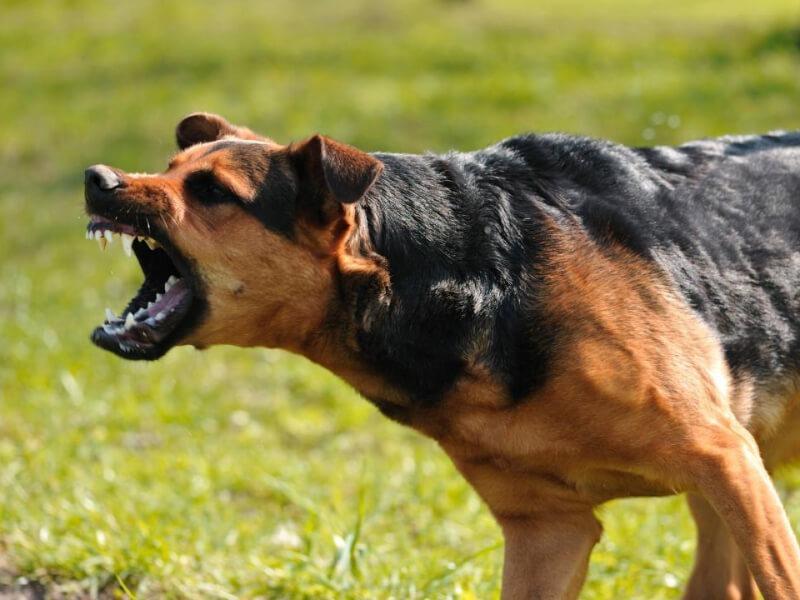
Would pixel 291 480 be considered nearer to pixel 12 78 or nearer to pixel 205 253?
pixel 205 253

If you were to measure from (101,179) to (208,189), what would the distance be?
388mm

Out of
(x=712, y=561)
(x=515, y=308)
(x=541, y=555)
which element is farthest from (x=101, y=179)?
(x=712, y=561)

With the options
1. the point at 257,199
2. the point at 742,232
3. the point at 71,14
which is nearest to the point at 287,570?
the point at 257,199

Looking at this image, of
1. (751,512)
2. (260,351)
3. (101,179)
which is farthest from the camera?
Answer: (260,351)

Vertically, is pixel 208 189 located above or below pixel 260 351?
above

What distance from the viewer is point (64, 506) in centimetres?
580

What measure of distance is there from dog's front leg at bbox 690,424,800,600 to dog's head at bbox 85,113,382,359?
1490 mm

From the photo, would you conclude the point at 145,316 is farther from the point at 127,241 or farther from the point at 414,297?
the point at 414,297

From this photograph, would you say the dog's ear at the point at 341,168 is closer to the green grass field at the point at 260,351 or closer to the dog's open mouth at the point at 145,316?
the dog's open mouth at the point at 145,316

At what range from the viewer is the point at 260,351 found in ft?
31.9

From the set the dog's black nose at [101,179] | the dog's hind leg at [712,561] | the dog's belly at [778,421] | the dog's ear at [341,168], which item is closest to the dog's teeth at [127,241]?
the dog's black nose at [101,179]

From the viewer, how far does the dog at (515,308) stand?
421cm

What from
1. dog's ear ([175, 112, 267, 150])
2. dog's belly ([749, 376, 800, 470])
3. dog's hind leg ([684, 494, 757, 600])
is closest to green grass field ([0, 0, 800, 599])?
dog's hind leg ([684, 494, 757, 600])

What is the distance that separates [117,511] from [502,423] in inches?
96.9
